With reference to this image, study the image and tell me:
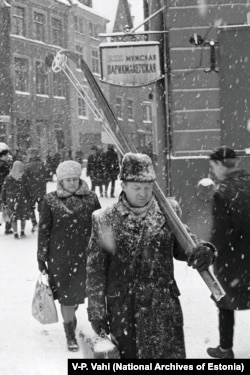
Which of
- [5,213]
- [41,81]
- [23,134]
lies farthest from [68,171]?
[41,81]

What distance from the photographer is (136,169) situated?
10.1ft

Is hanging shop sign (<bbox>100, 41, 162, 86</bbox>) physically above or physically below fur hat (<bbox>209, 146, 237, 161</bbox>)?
above

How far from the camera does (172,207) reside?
3.24 meters

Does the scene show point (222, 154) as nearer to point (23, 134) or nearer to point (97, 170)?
point (97, 170)

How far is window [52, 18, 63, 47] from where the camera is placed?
39334 mm

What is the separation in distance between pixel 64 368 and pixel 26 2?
113ft

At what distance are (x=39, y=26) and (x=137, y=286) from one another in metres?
36.8

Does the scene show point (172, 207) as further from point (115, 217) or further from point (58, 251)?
point (58, 251)

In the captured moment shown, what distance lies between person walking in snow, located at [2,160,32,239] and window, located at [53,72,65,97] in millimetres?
27324

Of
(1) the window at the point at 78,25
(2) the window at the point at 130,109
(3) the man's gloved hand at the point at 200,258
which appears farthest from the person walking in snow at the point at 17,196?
(2) the window at the point at 130,109

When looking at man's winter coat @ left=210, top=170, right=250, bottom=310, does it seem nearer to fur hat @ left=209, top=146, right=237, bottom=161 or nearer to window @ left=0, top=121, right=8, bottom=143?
fur hat @ left=209, top=146, right=237, bottom=161

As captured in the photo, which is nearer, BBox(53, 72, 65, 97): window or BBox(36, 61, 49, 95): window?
BBox(36, 61, 49, 95): window

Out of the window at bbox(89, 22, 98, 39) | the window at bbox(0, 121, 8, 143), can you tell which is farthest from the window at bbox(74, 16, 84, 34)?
the window at bbox(0, 121, 8, 143)

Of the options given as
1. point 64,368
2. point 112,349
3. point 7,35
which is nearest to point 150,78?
point 64,368
